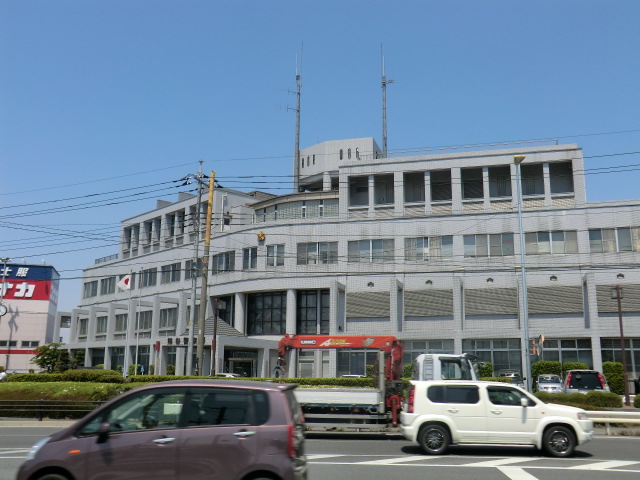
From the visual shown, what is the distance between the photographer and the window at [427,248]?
48.3 meters

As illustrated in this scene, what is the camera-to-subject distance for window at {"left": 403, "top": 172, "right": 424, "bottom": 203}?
2071 inches

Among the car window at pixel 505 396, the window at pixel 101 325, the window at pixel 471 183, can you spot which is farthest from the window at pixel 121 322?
the car window at pixel 505 396

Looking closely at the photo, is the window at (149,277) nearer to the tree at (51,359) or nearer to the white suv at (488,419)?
the tree at (51,359)

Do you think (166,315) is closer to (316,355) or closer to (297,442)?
(316,355)

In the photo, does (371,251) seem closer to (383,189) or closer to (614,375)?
(383,189)

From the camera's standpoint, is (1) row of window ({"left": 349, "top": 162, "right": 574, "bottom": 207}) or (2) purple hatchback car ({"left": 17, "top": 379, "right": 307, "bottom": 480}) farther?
(1) row of window ({"left": 349, "top": 162, "right": 574, "bottom": 207})

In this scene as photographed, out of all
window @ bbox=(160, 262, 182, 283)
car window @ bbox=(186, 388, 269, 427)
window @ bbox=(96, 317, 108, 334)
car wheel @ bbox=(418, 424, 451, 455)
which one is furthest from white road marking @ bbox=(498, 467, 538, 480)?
window @ bbox=(96, 317, 108, 334)

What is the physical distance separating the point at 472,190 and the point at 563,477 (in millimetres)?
41785

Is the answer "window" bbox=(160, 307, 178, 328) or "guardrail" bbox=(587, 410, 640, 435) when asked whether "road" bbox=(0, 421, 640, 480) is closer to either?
"guardrail" bbox=(587, 410, 640, 435)

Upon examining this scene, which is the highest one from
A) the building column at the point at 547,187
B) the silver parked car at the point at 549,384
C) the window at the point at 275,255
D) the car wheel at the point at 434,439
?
the building column at the point at 547,187

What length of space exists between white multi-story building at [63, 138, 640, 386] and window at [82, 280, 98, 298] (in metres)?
23.4

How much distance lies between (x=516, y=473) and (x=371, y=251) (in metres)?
38.5

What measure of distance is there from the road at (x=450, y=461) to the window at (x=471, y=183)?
35.0 meters

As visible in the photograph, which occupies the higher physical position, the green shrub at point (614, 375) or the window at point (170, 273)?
the window at point (170, 273)
